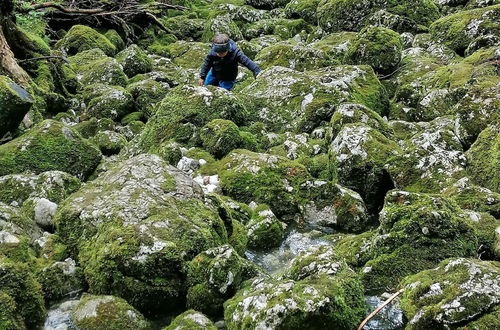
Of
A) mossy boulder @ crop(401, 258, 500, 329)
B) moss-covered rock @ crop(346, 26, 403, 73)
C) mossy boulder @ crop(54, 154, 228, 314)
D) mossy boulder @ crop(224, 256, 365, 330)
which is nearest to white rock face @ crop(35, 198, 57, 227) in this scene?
mossy boulder @ crop(54, 154, 228, 314)

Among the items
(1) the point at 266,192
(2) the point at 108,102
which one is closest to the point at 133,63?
(2) the point at 108,102

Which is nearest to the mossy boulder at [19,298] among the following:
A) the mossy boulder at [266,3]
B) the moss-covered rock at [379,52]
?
the moss-covered rock at [379,52]

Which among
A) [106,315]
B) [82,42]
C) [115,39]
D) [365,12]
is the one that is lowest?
[106,315]

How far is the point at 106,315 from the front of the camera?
5453 millimetres

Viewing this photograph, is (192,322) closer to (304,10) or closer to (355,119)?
(355,119)

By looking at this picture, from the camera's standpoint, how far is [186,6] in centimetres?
3191

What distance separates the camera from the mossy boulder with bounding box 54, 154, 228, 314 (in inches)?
239

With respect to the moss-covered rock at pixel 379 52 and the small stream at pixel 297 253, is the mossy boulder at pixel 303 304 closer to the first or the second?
Result: the small stream at pixel 297 253

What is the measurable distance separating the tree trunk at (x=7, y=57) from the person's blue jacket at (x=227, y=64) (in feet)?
16.8

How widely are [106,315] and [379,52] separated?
13344 millimetres

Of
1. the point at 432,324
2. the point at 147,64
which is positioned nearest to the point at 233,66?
the point at 147,64

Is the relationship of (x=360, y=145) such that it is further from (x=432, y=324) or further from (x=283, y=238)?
(x=432, y=324)

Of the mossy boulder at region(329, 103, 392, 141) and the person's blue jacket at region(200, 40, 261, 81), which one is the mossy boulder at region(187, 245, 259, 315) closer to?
the mossy boulder at region(329, 103, 392, 141)

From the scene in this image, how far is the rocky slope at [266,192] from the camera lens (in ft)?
18.2
